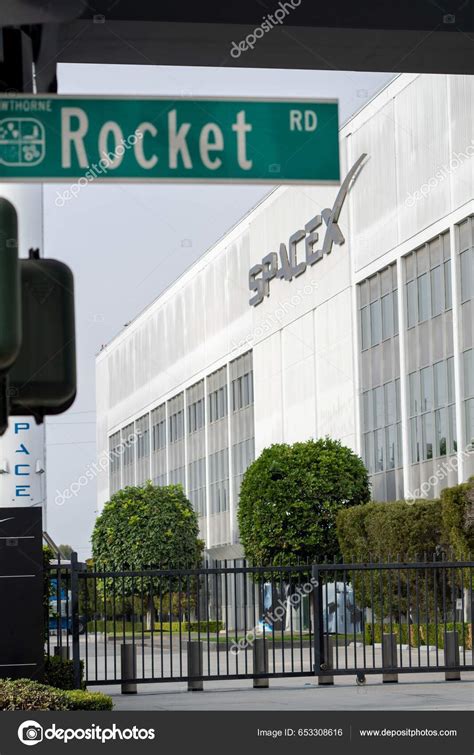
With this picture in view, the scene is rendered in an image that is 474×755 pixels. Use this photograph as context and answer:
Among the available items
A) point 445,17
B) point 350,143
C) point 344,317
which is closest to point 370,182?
point 350,143

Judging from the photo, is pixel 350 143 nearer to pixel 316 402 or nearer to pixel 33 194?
pixel 316 402

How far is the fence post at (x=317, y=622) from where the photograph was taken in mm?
16031

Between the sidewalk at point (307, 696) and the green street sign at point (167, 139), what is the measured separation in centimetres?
724

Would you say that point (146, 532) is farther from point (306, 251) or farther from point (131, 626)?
point (131, 626)

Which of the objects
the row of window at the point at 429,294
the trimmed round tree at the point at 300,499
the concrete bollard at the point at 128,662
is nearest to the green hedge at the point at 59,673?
the concrete bollard at the point at 128,662

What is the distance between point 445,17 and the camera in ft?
24.5

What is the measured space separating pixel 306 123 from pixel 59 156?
1313mm

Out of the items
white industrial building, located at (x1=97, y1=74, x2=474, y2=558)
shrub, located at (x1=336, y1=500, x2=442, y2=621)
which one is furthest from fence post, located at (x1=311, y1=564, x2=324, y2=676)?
white industrial building, located at (x1=97, y1=74, x2=474, y2=558)

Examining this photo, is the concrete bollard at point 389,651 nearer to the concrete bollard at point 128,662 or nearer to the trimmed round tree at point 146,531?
the concrete bollard at point 128,662

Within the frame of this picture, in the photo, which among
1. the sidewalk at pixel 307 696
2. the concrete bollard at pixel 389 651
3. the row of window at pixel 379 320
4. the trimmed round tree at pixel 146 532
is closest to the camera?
the sidewalk at pixel 307 696

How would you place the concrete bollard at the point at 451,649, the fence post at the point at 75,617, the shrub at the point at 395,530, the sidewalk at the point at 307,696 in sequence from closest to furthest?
the sidewalk at the point at 307,696
the fence post at the point at 75,617
the concrete bollard at the point at 451,649
the shrub at the point at 395,530

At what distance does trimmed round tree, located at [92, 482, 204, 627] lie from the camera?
146ft
